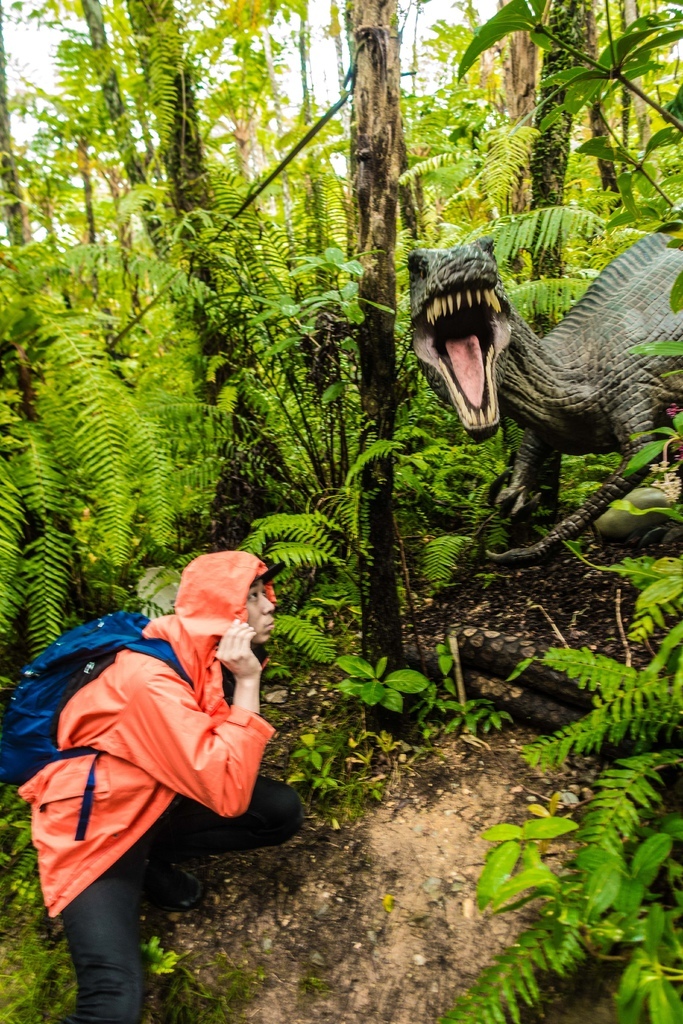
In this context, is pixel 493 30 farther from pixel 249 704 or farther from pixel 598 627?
pixel 598 627

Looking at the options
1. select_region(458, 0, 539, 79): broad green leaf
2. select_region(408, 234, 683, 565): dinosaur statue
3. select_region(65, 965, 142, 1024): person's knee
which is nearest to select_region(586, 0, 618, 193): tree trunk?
select_region(408, 234, 683, 565): dinosaur statue

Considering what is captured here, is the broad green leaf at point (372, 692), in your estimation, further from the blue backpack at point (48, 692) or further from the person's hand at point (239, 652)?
the blue backpack at point (48, 692)

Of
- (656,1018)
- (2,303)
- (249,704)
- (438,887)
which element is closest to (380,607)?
(249,704)

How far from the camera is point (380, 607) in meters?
2.63

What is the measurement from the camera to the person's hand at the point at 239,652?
204 centimetres

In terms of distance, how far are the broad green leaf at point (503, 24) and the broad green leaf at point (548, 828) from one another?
1.83m

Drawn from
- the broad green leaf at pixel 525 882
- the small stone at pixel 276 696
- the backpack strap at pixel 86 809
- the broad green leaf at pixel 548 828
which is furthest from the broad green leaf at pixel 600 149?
the small stone at pixel 276 696

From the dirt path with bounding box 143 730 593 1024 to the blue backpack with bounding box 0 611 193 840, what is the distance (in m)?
0.81

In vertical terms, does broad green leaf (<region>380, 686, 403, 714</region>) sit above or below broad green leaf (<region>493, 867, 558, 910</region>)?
above

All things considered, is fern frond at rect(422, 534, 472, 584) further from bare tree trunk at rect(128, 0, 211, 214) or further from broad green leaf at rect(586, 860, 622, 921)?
bare tree trunk at rect(128, 0, 211, 214)

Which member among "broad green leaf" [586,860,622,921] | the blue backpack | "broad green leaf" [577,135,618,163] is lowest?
"broad green leaf" [586,860,622,921]

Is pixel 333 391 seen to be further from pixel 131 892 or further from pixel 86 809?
pixel 131 892

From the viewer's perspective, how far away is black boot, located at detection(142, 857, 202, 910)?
2.35 meters

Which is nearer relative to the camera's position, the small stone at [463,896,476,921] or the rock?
the small stone at [463,896,476,921]
